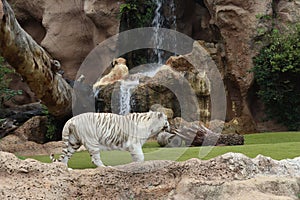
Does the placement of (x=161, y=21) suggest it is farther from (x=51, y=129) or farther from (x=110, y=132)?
(x=110, y=132)

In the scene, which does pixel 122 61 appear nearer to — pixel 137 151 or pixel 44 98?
pixel 44 98

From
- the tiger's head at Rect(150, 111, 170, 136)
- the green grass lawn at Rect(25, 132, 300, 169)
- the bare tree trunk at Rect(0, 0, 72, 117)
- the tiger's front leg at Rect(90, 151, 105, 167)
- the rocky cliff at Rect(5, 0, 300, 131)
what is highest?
the rocky cliff at Rect(5, 0, 300, 131)

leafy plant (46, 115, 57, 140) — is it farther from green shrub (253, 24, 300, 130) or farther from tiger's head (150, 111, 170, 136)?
tiger's head (150, 111, 170, 136)

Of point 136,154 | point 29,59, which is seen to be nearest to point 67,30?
point 29,59

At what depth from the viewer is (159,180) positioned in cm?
491

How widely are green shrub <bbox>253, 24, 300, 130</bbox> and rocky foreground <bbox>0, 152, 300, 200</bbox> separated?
7610 mm

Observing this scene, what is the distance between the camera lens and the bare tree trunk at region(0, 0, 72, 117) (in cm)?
507

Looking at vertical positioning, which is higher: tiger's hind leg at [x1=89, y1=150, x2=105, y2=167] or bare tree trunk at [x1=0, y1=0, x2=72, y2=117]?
bare tree trunk at [x1=0, y1=0, x2=72, y2=117]

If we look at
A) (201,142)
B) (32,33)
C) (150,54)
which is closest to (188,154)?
(201,142)

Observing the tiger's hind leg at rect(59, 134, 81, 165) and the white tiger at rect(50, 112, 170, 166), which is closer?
the white tiger at rect(50, 112, 170, 166)

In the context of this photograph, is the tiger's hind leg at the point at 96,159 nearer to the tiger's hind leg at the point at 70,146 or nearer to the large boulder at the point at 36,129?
the tiger's hind leg at the point at 70,146

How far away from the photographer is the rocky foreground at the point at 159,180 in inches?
178

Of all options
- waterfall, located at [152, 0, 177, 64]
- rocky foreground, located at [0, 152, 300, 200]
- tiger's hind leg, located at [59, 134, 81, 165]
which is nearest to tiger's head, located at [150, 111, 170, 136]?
rocky foreground, located at [0, 152, 300, 200]

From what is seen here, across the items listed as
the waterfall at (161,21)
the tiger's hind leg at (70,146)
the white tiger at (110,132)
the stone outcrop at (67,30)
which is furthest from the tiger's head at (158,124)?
the stone outcrop at (67,30)
